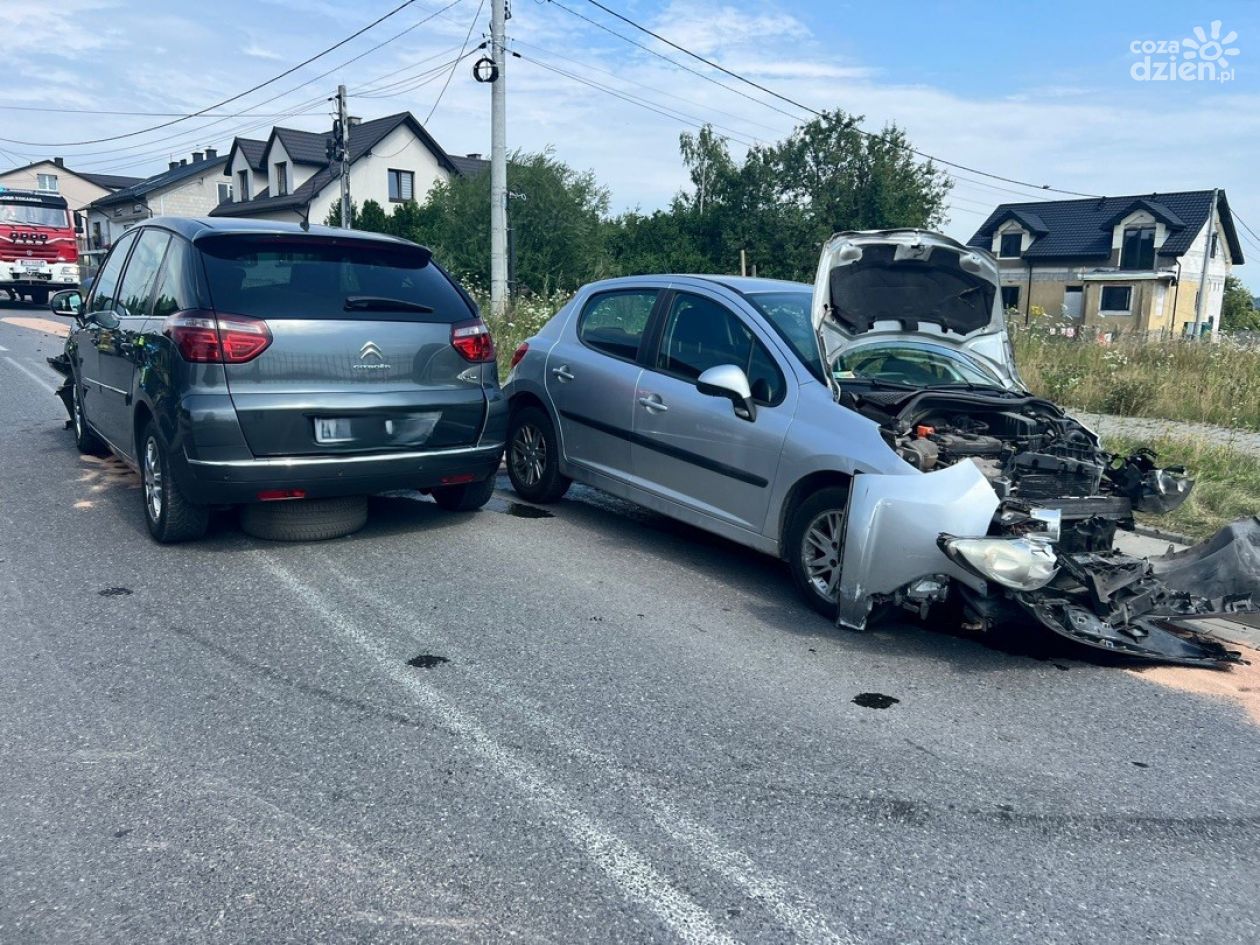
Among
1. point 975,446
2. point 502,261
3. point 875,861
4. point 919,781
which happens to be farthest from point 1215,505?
point 502,261

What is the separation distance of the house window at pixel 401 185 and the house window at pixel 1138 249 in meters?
33.6

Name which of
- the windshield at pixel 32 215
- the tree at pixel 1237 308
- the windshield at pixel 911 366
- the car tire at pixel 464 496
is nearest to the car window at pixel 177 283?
the car tire at pixel 464 496

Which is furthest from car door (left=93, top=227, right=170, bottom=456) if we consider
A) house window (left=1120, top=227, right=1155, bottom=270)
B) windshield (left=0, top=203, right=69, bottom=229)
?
house window (left=1120, top=227, right=1155, bottom=270)

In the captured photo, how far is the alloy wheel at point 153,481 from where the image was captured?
592cm

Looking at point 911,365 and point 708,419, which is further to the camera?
point 911,365

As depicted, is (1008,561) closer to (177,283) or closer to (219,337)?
(219,337)

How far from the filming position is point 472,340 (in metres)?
6.28

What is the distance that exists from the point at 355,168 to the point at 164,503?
148 feet

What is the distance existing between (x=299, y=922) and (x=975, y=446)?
3871mm

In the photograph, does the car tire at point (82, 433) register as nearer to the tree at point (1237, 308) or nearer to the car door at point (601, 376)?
the car door at point (601, 376)

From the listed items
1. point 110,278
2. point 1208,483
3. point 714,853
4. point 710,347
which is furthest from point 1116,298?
point 714,853

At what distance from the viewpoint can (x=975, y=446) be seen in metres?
5.23

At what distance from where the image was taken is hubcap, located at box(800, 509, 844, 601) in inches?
202

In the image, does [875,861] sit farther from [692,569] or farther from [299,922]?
[692,569]
